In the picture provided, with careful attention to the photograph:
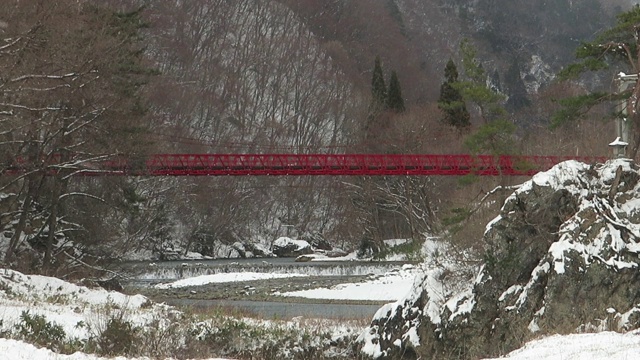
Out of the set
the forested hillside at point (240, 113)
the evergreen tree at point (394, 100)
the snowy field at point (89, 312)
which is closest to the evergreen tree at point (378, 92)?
the forested hillside at point (240, 113)

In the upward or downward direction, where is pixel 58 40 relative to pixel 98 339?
upward

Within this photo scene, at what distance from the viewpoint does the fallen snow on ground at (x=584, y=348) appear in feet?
24.7

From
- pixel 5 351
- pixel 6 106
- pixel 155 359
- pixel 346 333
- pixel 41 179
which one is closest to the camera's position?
pixel 5 351

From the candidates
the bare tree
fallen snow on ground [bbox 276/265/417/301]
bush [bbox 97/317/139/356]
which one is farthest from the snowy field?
the bare tree

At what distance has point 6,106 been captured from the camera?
18.8m

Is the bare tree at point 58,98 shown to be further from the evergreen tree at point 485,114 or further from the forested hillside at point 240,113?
the evergreen tree at point 485,114

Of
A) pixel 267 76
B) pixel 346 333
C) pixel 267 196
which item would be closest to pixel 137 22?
pixel 346 333

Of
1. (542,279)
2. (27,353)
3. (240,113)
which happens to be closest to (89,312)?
(27,353)

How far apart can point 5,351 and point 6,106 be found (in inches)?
452

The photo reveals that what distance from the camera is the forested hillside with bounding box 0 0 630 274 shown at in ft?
73.0

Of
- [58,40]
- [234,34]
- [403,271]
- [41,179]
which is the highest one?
[234,34]

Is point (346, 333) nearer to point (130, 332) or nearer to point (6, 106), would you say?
point (130, 332)

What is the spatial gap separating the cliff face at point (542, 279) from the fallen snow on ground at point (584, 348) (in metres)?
2.10

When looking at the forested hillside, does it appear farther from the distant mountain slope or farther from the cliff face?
the cliff face
